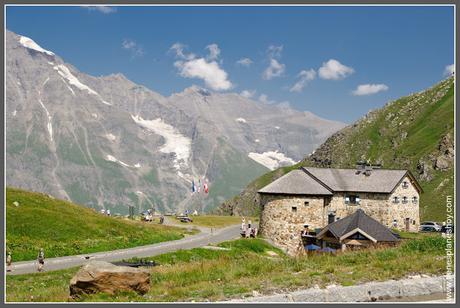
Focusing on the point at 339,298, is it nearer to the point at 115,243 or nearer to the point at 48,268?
the point at 48,268


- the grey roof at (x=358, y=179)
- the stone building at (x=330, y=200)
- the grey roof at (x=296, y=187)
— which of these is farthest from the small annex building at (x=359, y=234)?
the grey roof at (x=358, y=179)

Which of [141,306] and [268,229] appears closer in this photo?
[141,306]

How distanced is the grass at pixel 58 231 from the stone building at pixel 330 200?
14.9 m

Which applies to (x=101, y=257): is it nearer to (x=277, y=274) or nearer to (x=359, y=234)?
(x=359, y=234)

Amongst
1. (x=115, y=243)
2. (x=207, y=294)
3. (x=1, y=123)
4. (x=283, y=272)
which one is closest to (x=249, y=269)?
(x=283, y=272)

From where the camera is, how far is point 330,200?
77500mm

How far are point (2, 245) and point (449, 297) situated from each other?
15.3 meters

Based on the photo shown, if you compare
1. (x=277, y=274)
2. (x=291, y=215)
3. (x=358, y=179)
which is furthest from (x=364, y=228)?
(x=277, y=274)

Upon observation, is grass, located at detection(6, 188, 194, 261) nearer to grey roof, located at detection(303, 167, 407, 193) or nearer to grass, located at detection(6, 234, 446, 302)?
grass, located at detection(6, 234, 446, 302)

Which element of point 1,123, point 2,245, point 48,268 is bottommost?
point 48,268

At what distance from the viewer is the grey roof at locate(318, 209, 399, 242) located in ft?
178

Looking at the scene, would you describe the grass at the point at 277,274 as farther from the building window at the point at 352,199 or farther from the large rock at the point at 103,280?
the building window at the point at 352,199

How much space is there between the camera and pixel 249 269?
23062 mm

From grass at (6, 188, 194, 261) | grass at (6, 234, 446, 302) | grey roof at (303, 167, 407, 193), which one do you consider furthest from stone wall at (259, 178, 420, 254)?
grass at (6, 234, 446, 302)
